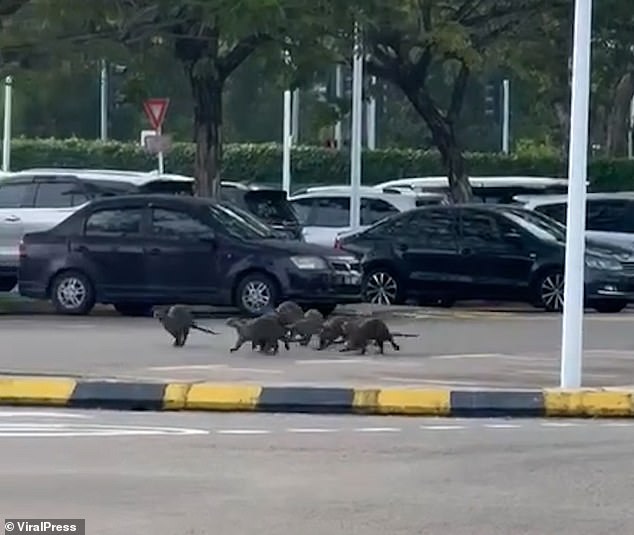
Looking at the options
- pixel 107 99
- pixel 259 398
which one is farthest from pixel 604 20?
pixel 107 99

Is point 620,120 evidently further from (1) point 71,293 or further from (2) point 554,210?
(1) point 71,293

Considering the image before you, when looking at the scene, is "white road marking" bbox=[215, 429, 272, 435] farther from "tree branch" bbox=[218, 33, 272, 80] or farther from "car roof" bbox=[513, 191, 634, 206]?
"car roof" bbox=[513, 191, 634, 206]

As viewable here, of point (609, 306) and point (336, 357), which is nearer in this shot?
point (336, 357)

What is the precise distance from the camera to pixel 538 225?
25438mm

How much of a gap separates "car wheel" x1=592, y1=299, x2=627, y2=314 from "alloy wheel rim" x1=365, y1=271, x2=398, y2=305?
2833 mm

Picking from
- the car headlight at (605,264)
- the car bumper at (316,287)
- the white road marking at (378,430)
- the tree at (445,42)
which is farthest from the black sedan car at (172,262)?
the white road marking at (378,430)

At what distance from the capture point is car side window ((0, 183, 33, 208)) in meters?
27.1

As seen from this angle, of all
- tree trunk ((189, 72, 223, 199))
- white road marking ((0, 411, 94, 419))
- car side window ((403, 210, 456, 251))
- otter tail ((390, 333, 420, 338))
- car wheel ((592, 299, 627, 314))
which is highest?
tree trunk ((189, 72, 223, 199))

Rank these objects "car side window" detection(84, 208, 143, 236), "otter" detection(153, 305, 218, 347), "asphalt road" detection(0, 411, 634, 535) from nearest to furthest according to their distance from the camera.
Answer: "asphalt road" detection(0, 411, 634, 535) → "otter" detection(153, 305, 218, 347) → "car side window" detection(84, 208, 143, 236)

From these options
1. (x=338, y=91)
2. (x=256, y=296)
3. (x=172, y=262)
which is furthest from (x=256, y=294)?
(x=338, y=91)

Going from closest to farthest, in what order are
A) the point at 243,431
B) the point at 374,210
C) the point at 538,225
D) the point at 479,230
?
the point at 243,431, the point at 538,225, the point at 479,230, the point at 374,210

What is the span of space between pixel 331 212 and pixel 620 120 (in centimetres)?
2017

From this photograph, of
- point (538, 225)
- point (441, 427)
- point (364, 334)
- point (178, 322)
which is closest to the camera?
point (441, 427)

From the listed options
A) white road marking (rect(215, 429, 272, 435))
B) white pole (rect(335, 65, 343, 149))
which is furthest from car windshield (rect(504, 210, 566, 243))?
white pole (rect(335, 65, 343, 149))
